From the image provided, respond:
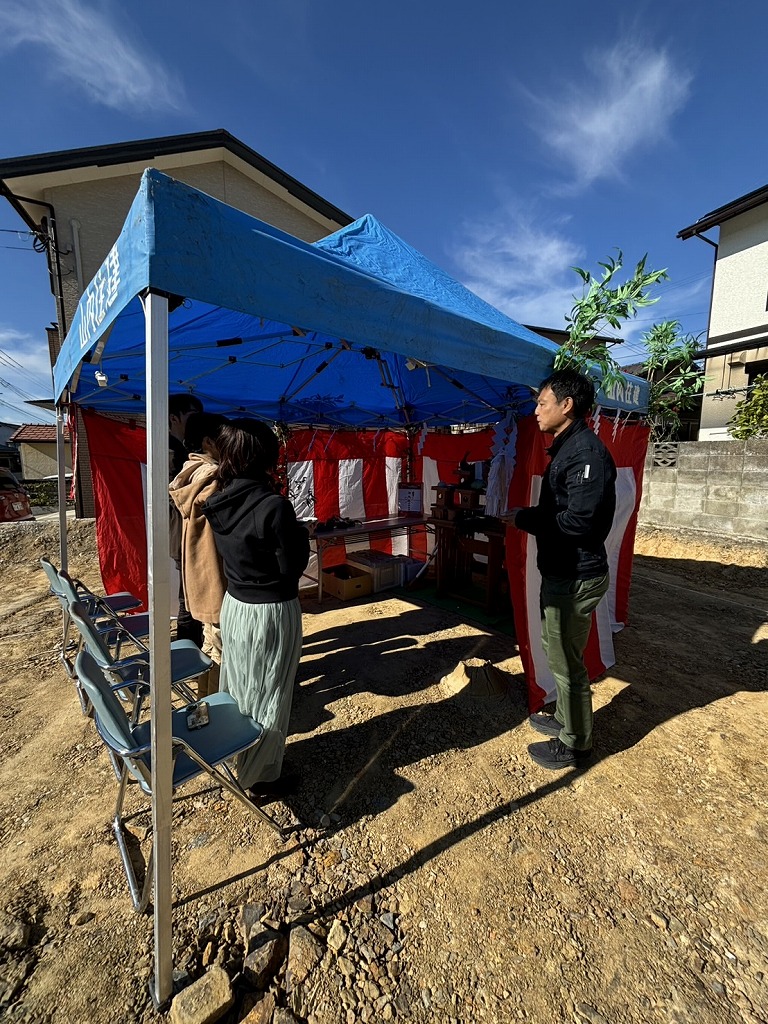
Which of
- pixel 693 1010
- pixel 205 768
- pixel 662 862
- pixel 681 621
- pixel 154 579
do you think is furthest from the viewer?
pixel 681 621

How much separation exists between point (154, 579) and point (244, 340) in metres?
2.38

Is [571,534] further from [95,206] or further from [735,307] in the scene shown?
[735,307]

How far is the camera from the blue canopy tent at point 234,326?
134cm

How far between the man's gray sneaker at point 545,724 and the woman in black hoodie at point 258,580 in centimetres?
179

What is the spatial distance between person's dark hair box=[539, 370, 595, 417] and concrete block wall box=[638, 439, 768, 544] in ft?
22.1

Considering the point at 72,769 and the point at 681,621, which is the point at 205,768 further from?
the point at 681,621

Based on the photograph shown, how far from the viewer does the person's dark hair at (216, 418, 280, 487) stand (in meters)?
1.84

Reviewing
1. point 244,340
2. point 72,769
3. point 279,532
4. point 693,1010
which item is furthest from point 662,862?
point 244,340

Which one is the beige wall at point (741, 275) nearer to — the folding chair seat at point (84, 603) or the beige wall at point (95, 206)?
the beige wall at point (95, 206)

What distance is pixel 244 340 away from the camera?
3.11m

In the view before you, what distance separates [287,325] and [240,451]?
2.55 ft

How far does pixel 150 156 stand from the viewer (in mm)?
8438

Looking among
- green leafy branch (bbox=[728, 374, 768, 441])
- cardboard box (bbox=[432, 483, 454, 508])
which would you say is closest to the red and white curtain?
cardboard box (bbox=[432, 483, 454, 508])

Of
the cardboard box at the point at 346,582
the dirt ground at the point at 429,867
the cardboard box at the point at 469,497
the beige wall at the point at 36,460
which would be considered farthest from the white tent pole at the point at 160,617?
the beige wall at the point at 36,460
